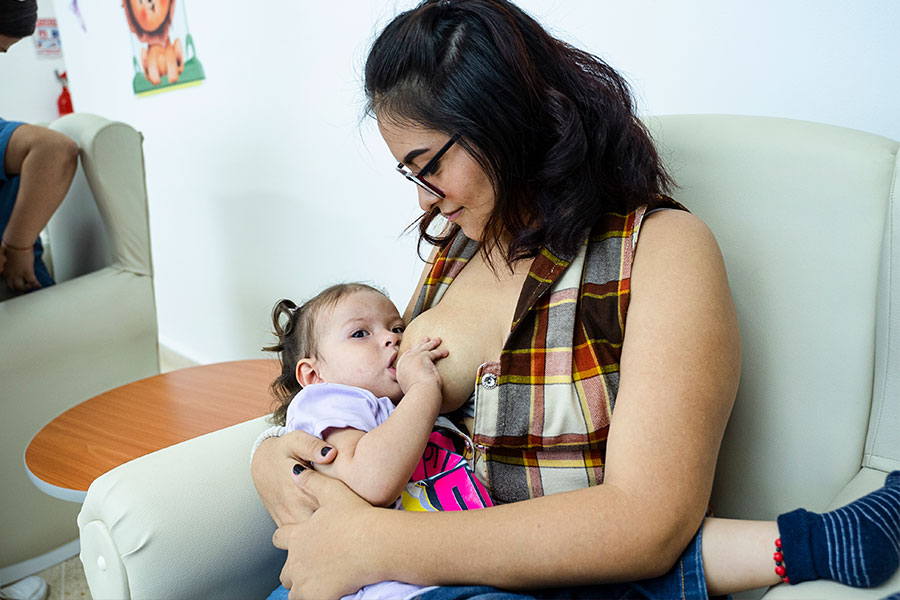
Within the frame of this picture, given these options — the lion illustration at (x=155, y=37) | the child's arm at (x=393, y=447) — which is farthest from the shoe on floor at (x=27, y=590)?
the lion illustration at (x=155, y=37)

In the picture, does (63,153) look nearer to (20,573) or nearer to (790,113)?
(20,573)

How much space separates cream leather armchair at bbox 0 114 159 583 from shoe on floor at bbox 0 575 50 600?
0.08 metres

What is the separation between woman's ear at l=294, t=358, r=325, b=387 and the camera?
1.28 meters

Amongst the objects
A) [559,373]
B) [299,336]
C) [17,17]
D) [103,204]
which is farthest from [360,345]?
[17,17]

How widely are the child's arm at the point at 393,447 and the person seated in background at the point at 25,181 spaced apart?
1609mm

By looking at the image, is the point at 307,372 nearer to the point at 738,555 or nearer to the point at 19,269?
the point at 738,555

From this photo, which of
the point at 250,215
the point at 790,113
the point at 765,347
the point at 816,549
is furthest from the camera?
the point at 250,215

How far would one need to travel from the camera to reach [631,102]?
1122mm

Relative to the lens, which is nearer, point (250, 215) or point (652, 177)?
point (652, 177)

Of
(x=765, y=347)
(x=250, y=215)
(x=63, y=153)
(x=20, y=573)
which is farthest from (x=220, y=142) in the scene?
(x=765, y=347)

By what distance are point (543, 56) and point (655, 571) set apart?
0.71 m

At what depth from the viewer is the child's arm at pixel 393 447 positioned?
1.01m

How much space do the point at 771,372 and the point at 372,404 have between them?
609mm

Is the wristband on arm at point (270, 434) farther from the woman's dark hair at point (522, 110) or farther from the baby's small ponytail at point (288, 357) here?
the woman's dark hair at point (522, 110)
